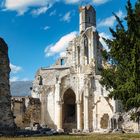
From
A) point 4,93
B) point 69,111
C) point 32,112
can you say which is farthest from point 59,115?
point 4,93

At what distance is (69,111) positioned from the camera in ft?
204

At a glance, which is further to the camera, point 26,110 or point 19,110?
point 26,110

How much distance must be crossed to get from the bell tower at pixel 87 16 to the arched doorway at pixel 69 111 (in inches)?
589

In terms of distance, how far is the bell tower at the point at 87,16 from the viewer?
235 ft

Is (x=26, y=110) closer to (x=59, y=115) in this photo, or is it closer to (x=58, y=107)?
(x=58, y=107)

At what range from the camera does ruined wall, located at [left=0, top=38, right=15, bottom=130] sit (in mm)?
29000

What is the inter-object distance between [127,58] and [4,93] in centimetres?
941

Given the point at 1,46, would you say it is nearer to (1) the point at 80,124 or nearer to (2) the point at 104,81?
(2) the point at 104,81

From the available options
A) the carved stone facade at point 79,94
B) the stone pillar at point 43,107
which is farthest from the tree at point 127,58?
the stone pillar at point 43,107

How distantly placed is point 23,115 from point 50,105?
4.58 meters

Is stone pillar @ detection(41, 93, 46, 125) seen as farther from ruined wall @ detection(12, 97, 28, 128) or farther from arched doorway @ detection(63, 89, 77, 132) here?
ruined wall @ detection(12, 97, 28, 128)

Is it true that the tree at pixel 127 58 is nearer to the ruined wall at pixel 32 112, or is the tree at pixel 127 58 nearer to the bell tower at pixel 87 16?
the ruined wall at pixel 32 112

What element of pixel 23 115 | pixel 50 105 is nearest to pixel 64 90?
pixel 50 105

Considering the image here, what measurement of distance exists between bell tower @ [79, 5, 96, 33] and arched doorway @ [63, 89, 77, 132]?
14949 millimetres
